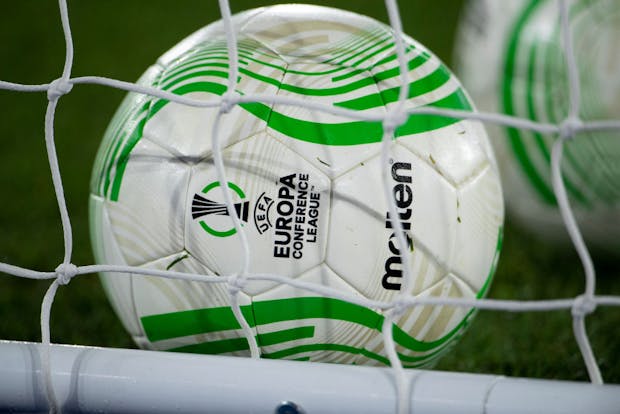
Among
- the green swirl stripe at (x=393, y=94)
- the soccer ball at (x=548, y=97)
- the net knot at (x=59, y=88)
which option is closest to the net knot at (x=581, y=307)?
the green swirl stripe at (x=393, y=94)

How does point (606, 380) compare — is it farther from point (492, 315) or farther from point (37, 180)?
point (37, 180)

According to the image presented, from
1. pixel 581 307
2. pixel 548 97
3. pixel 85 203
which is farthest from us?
pixel 85 203

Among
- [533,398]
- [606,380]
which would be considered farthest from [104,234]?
[606,380]

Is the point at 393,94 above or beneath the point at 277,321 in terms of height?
above

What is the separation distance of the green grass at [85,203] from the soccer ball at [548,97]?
0.58ft

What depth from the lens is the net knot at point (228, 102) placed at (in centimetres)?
109

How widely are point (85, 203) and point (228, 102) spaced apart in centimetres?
159

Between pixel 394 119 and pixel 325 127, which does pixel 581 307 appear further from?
pixel 325 127

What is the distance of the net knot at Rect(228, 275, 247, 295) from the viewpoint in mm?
1096

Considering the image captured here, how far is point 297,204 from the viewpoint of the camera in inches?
45.5

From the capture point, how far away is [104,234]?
4.19 ft

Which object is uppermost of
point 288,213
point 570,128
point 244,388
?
point 570,128

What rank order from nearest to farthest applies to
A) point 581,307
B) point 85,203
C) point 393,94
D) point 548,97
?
point 581,307, point 393,94, point 548,97, point 85,203

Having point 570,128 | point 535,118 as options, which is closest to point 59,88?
point 570,128
